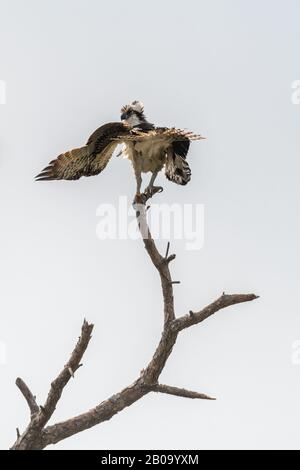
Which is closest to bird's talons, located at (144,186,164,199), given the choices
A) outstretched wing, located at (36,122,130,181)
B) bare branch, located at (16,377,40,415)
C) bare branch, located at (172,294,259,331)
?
outstretched wing, located at (36,122,130,181)

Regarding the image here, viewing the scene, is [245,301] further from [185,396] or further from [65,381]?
[65,381]

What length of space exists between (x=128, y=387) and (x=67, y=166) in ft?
11.4

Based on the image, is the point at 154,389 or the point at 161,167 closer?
the point at 154,389

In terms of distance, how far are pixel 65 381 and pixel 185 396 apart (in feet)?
4.92

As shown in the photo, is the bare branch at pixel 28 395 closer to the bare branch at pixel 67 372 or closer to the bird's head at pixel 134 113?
the bare branch at pixel 67 372

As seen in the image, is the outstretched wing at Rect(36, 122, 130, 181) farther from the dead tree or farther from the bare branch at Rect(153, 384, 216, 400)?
the bare branch at Rect(153, 384, 216, 400)

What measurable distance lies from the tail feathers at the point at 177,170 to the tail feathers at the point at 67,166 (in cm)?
115

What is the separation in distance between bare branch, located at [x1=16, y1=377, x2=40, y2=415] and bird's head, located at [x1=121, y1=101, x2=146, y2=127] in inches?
165

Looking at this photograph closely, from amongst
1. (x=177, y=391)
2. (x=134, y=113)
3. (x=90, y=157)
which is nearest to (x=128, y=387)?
(x=177, y=391)

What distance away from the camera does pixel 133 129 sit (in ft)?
43.9

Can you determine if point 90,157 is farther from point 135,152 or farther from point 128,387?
point 128,387

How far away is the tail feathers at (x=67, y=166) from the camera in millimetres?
13508
